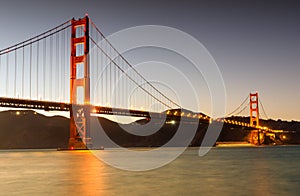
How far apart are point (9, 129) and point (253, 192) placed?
515ft

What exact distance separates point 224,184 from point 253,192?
2.10 meters

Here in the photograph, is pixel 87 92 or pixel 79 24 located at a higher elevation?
pixel 79 24

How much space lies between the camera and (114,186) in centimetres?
1517

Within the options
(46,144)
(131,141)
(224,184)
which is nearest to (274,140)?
(131,141)

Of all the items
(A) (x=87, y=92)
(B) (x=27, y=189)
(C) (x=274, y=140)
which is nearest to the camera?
(B) (x=27, y=189)

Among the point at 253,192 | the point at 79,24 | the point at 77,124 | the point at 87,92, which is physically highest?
the point at 79,24

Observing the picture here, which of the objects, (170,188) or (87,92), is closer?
(170,188)

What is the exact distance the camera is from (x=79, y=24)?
182ft

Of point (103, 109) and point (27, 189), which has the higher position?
point (103, 109)

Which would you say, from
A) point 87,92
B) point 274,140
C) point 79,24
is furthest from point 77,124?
point 274,140

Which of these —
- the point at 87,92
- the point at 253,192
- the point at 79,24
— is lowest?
the point at 253,192

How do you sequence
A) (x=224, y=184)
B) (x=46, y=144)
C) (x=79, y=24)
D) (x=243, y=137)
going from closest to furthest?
1. (x=224, y=184)
2. (x=79, y=24)
3. (x=243, y=137)
4. (x=46, y=144)

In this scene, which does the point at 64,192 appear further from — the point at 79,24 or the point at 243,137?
the point at 243,137

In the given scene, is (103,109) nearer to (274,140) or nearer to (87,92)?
(87,92)
